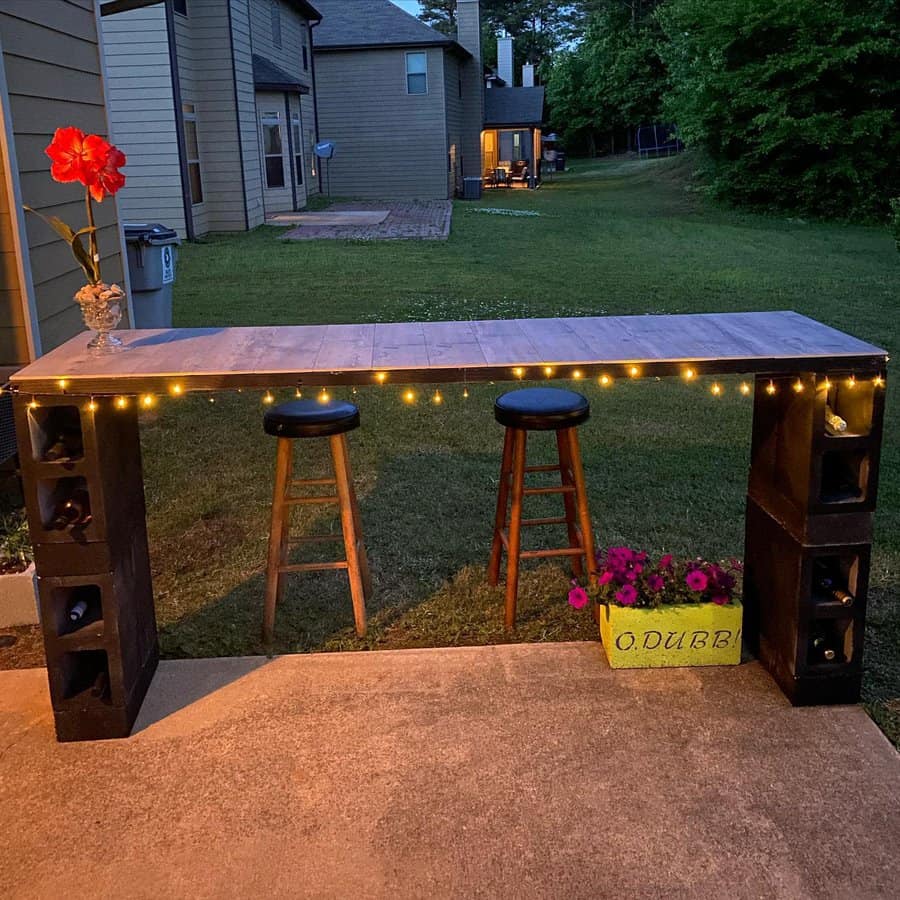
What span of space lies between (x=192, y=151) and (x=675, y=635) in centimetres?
1538

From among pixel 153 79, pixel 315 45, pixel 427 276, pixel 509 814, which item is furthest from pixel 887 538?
pixel 315 45

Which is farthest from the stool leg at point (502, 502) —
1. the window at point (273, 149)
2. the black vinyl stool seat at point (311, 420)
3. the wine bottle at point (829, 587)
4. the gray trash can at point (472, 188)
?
the gray trash can at point (472, 188)

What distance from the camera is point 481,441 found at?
5820mm

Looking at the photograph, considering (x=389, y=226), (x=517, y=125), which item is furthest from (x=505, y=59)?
(x=389, y=226)

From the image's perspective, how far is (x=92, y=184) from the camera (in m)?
2.85

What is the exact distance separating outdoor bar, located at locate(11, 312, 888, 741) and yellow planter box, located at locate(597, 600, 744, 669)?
0.13 metres

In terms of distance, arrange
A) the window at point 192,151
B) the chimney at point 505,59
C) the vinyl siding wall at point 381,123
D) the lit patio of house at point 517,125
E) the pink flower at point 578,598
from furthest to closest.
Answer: the chimney at point 505,59 < the lit patio of house at point 517,125 < the vinyl siding wall at point 381,123 < the window at point 192,151 < the pink flower at point 578,598

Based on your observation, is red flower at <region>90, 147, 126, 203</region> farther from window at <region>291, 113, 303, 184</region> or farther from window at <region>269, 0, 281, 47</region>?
window at <region>291, 113, 303, 184</region>

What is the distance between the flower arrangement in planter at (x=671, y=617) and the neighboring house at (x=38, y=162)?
10.2 feet

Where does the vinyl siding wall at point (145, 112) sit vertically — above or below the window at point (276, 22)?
below

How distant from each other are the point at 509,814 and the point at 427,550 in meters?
1.85

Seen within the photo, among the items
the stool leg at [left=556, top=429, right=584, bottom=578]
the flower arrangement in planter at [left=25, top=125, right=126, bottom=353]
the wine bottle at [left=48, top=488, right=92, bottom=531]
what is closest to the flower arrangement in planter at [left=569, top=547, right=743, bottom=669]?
the stool leg at [left=556, top=429, right=584, bottom=578]

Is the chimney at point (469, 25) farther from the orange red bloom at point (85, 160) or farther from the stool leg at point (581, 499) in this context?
the orange red bloom at point (85, 160)

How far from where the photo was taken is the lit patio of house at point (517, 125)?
32469 mm
